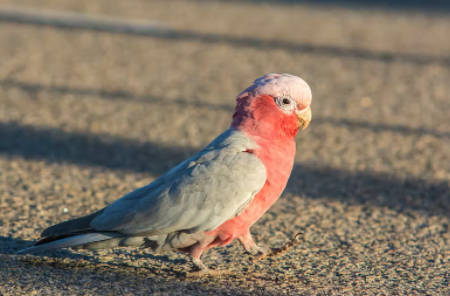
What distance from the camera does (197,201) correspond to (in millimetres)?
3139

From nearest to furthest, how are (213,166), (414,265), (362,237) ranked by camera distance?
1. (213,166)
2. (414,265)
3. (362,237)

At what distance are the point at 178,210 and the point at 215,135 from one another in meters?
3.26

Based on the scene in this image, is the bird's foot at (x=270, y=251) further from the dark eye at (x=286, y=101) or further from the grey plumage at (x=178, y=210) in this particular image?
the dark eye at (x=286, y=101)

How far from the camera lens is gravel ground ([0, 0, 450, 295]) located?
3480mm

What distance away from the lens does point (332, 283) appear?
3.41m

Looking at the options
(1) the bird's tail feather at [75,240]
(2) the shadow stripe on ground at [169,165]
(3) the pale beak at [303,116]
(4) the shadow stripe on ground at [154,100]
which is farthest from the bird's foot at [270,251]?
(4) the shadow stripe on ground at [154,100]

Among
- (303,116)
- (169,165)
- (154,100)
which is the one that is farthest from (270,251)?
(154,100)

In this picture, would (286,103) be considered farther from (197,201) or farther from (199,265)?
(199,265)

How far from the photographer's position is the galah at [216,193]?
3133mm

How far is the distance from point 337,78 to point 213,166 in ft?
21.4

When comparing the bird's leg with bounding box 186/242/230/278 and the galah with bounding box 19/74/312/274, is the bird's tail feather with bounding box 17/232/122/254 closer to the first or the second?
the galah with bounding box 19/74/312/274

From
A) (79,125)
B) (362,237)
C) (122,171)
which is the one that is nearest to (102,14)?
(79,125)

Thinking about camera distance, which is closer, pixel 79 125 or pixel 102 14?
pixel 79 125

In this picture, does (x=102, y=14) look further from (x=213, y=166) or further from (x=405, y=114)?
(x=213, y=166)
